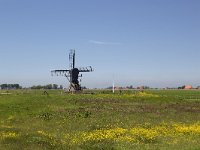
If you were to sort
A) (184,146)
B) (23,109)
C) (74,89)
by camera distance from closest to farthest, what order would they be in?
(184,146)
(23,109)
(74,89)

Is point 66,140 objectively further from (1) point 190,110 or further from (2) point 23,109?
(1) point 190,110

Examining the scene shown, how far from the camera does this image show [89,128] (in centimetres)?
3919

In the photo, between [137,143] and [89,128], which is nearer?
[137,143]

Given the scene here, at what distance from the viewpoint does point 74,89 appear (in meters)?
118

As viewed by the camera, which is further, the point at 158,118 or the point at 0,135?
the point at 158,118

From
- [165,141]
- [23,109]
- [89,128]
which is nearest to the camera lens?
[165,141]

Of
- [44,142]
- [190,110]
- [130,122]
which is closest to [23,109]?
[130,122]

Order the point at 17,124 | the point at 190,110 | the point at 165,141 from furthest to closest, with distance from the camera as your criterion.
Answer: the point at 190,110 < the point at 17,124 < the point at 165,141

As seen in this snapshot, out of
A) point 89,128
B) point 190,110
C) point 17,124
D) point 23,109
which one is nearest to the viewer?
point 89,128

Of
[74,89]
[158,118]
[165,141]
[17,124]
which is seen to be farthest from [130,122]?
[74,89]

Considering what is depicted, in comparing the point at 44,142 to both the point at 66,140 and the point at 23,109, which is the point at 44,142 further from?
Answer: the point at 23,109

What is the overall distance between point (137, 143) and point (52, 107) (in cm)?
3061

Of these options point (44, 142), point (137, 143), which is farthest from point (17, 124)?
point (137, 143)

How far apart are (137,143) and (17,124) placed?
58.5ft
